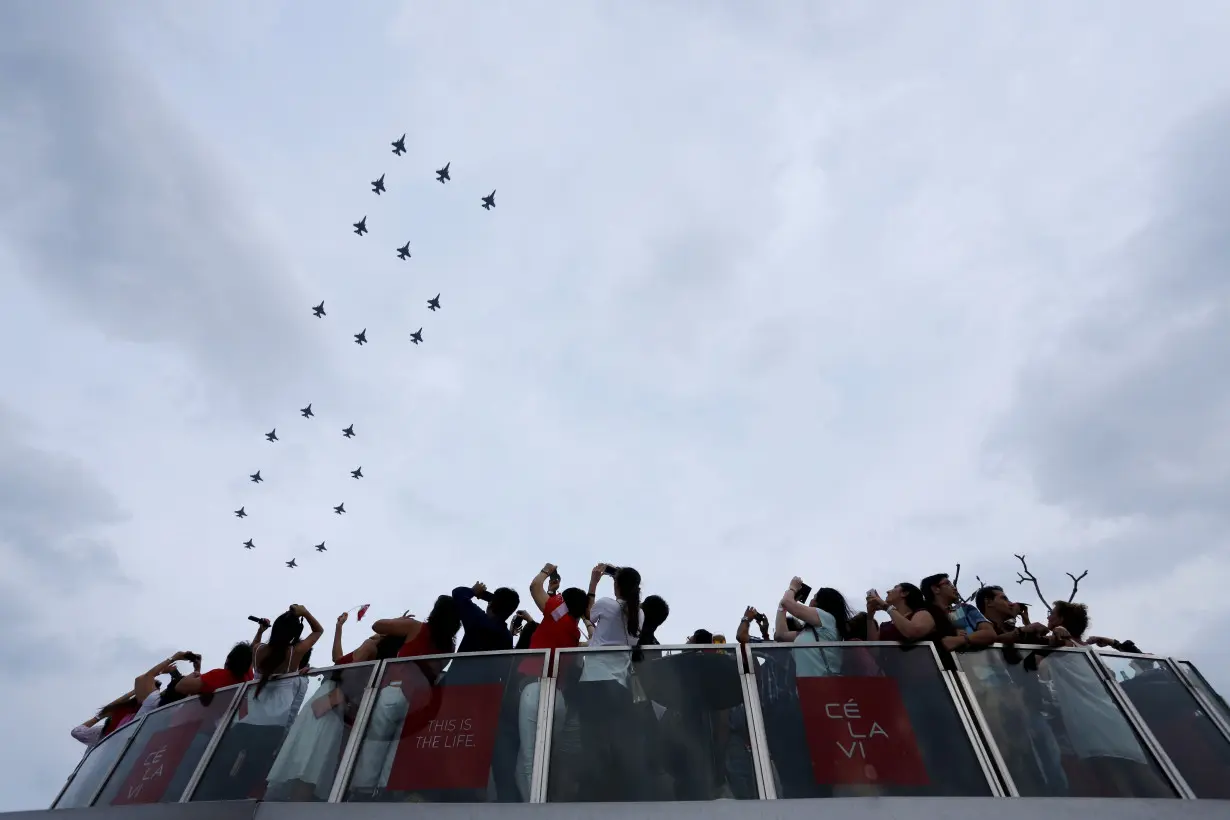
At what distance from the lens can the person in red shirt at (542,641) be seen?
4891 mm

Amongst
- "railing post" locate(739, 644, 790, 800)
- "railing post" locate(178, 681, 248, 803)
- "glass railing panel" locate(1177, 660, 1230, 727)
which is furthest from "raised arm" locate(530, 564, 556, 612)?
"glass railing panel" locate(1177, 660, 1230, 727)

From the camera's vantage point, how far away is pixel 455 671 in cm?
539

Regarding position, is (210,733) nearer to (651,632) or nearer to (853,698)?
(651,632)

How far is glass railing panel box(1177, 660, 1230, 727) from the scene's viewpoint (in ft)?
18.0

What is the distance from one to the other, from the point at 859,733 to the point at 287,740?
4424mm

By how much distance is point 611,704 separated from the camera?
5078 millimetres

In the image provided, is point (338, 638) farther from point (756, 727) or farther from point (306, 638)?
point (756, 727)

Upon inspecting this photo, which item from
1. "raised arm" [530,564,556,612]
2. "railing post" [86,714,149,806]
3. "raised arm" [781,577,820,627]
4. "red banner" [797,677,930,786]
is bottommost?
"red banner" [797,677,930,786]

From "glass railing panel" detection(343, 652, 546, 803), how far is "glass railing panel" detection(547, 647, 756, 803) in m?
0.27

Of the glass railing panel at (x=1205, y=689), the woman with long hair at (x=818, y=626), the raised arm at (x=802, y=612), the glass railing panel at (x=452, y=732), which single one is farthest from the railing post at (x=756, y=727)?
the glass railing panel at (x=1205, y=689)

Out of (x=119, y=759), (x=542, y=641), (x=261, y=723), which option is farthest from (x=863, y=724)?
(x=119, y=759)

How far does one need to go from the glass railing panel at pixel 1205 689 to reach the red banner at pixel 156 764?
27.8 feet

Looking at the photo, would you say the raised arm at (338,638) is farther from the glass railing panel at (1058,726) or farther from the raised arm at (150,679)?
the glass railing panel at (1058,726)

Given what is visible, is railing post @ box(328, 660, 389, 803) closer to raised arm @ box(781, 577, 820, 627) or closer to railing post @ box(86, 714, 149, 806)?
railing post @ box(86, 714, 149, 806)
